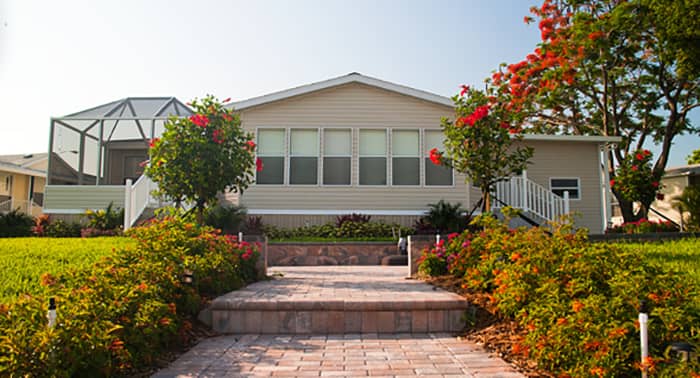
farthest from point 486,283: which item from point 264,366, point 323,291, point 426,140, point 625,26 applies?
point 625,26

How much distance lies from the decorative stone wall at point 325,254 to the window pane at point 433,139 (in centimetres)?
348

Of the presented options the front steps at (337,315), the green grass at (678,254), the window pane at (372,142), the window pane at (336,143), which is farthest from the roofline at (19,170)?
the green grass at (678,254)

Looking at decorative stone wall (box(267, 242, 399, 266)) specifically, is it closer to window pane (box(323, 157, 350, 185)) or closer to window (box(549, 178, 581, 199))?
window pane (box(323, 157, 350, 185))

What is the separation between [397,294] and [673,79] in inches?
732

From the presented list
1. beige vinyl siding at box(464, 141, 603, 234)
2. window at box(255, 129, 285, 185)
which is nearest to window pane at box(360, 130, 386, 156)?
window at box(255, 129, 285, 185)

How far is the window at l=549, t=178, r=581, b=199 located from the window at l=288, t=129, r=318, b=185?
7664 mm

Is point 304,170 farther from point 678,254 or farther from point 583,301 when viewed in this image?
point 583,301

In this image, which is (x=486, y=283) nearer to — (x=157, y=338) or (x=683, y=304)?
(x=683, y=304)

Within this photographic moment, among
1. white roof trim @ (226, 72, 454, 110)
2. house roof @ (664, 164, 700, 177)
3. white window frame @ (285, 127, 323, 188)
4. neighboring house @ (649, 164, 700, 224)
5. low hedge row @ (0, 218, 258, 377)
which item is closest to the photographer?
low hedge row @ (0, 218, 258, 377)

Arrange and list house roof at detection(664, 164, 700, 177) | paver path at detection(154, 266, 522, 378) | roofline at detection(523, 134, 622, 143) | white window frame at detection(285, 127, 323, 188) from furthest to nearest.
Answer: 1. house roof at detection(664, 164, 700, 177)
2. roofline at detection(523, 134, 622, 143)
3. white window frame at detection(285, 127, 323, 188)
4. paver path at detection(154, 266, 522, 378)

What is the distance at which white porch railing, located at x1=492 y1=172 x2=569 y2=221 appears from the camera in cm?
1306

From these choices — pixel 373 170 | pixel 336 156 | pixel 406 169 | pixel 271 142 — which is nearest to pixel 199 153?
pixel 271 142

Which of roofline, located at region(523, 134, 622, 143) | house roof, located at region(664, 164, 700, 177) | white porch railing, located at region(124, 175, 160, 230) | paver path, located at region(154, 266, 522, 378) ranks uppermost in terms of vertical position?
roofline, located at region(523, 134, 622, 143)

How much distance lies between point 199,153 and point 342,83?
21.5ft
